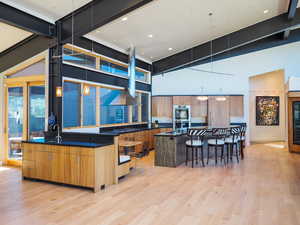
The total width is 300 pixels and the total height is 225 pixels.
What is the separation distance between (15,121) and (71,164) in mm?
3144

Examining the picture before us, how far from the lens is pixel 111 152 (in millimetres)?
4660

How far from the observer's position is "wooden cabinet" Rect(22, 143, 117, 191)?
14.1ft

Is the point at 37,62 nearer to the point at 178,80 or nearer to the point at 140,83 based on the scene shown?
the point at 140,83

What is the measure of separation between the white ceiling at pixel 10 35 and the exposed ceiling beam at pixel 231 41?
18.5 ft

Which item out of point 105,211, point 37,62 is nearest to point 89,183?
point 105,211

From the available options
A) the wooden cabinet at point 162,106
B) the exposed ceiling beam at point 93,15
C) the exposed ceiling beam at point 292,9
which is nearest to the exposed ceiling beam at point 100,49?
the exposed ceiling beam at point 93,15

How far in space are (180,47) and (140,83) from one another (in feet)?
7.03

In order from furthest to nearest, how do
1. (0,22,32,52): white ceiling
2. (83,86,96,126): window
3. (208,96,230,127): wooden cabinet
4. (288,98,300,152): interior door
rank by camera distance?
(208,96,230,127): wooden cabinet → (288,98,300,152): interior door → (83,86,96,126): window → (0,22,32,52): white ceiling

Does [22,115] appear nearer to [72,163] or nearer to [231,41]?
[72,163]

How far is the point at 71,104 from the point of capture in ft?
20.0

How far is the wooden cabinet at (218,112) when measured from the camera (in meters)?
9.66

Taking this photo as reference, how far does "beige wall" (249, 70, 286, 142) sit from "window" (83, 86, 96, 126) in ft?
26.4

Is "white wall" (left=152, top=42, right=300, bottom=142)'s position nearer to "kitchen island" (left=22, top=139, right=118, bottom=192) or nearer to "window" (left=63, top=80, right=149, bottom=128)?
"window" (left=63, top=80, right=149, bottom=128)

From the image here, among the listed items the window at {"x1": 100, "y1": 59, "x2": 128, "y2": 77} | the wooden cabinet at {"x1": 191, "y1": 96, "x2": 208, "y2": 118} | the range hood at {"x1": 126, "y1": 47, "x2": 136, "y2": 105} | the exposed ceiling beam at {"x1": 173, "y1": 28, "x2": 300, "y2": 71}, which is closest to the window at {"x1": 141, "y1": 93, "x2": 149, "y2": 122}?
the window at {"x1": 100, "y1": 59, "x2": 128, "y2": 77}
